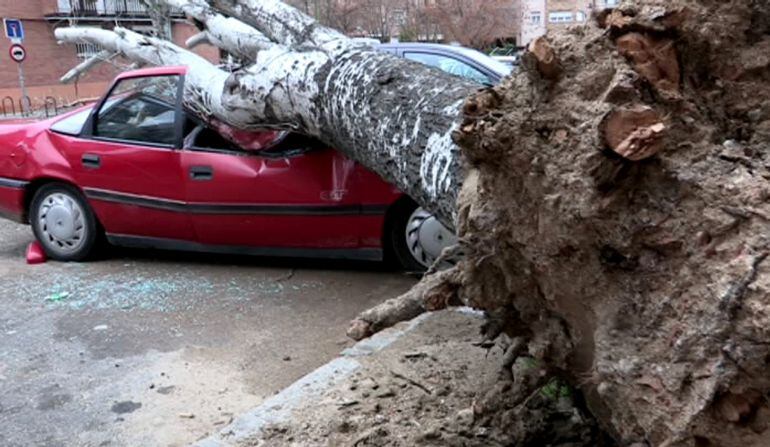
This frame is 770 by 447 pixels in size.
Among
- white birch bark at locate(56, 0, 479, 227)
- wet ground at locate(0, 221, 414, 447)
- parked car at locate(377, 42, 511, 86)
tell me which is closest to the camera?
white birch bark at locate(56, 0, 479, 227)

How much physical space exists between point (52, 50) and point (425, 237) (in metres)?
36.2

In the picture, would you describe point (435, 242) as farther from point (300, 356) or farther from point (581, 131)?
point (581, 131)

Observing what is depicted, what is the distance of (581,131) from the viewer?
1961 millimetres

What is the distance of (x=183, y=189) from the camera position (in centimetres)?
603

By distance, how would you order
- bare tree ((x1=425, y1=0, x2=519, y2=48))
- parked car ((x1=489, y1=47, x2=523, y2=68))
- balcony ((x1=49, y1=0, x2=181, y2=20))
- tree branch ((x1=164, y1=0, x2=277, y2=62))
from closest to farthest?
parked car ((x1=489, y1=47, x2=523, y2=68)), tree branch ((x1=164, y1=0, x2=277, y2=62)), balcony ((x1=49, y1=0, x2=181, y2=20)), bare tree ((x1=425, y1=0, x2=519, y2=48))

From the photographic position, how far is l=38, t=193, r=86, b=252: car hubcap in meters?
6.61

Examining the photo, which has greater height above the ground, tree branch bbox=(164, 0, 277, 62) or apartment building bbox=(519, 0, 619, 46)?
apartment building bbox=(519, 0, 619, 46)

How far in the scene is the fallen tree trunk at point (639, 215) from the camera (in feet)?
5.65

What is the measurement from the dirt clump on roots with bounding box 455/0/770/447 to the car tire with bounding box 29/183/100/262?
5.15m

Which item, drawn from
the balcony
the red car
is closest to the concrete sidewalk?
the red car

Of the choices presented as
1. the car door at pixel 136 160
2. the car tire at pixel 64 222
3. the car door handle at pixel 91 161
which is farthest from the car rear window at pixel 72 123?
the car tire at pixel 64 222

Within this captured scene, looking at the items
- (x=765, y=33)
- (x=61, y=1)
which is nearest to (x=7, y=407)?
(x=765, y=33)

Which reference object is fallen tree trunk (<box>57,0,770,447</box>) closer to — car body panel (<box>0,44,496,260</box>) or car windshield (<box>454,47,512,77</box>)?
car body panel (<box>0,44,496,260</box>)

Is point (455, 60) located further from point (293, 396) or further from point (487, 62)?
point (293, 396)
